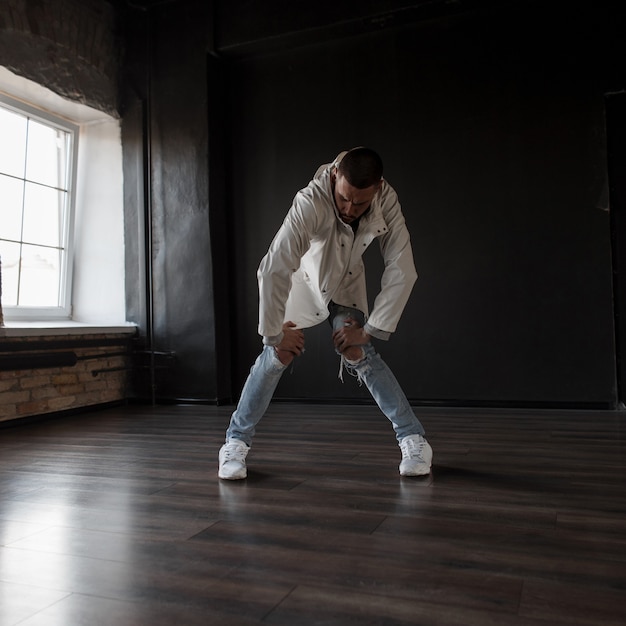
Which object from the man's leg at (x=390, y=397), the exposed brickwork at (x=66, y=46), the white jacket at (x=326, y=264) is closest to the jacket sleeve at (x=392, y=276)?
the white jacket at (x=326, y=264)

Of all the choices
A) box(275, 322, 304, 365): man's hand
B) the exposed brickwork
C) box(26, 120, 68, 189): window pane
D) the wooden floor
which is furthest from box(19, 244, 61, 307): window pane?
box(275, 322, 304, 365): man's hand

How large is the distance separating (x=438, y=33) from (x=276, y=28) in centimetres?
120

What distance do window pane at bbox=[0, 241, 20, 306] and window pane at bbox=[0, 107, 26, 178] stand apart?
0.56m

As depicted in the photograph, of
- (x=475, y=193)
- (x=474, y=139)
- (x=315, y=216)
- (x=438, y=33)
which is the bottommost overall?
(x=315, y=216)

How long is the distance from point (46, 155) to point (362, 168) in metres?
3.80

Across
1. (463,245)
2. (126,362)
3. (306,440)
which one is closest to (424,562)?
(306,440)

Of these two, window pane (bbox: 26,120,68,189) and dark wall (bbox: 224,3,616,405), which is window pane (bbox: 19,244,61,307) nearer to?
window pane (bbox: 26,120,68,189)

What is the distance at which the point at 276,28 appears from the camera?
470cm

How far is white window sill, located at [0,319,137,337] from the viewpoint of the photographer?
4.01 m

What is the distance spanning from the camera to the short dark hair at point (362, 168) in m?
2.15

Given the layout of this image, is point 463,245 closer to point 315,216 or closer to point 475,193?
point 475,193

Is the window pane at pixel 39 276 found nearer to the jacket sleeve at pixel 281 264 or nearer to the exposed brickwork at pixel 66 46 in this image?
the exposed brickwork at pixel 66 46

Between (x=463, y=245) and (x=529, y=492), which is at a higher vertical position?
(x=463, y=245)

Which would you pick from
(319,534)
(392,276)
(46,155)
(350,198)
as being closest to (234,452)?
(319,534)
